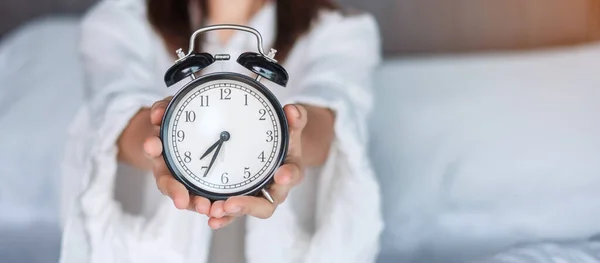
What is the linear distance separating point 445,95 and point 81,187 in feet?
2.09

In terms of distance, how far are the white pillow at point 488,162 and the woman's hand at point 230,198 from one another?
43 centimetres

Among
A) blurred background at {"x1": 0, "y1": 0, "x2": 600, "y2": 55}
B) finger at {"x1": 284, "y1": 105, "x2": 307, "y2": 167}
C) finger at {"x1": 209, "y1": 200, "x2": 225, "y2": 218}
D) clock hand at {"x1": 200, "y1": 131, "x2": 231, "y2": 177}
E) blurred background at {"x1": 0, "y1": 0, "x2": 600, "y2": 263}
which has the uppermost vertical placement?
blurred background at {"x1": 0, "y1": 0, "x2": 600, "y2": 55}

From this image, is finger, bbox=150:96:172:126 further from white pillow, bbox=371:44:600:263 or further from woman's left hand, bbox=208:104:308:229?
white pillow, bbox=371:44:600:263

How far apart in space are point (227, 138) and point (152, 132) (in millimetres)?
165

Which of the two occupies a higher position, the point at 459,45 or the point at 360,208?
the point at 459,45

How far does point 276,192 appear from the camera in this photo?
2.04 ft

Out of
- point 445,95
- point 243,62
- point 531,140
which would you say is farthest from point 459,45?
point 243,62

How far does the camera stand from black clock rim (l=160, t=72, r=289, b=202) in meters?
0.56

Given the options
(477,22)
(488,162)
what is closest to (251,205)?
(488,162)

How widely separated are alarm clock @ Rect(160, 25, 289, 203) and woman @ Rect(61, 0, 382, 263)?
15 centimetres

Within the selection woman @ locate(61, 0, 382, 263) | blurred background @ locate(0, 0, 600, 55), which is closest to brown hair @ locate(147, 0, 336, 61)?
woman @ locate(61, 0, 382, 263)

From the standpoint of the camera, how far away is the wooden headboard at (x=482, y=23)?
1.45 m

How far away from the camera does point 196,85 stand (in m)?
0.56

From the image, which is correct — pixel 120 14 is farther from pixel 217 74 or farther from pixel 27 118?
pixel 217 74
